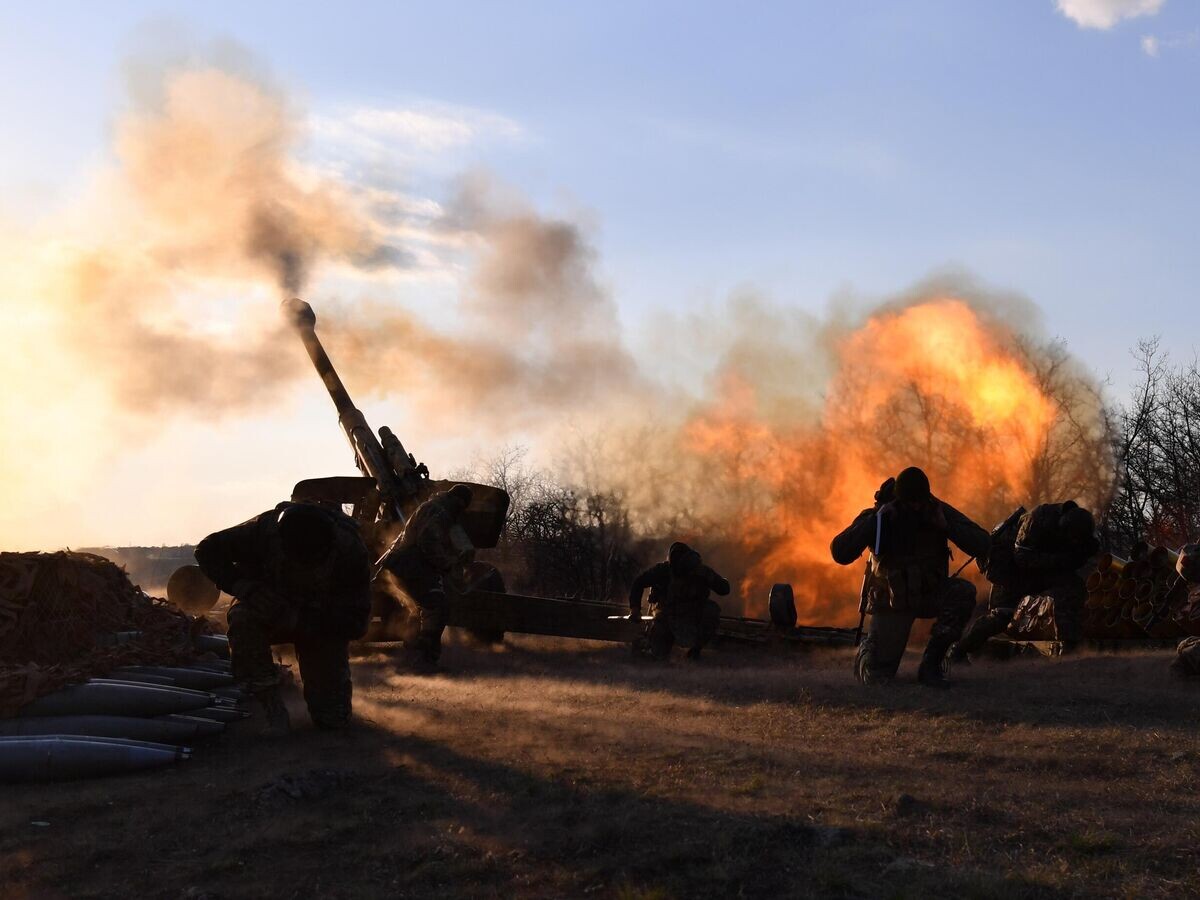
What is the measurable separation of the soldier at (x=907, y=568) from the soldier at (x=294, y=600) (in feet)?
15.8

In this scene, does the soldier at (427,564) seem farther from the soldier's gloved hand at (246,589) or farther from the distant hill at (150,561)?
the distant hill at (150,561)

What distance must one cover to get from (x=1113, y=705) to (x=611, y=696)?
4.58 m

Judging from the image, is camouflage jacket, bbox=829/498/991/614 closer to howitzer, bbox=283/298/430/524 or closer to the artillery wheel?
howitzer, bbox=283/298/430/524

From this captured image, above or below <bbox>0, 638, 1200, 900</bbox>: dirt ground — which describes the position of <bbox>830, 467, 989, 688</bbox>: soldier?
above

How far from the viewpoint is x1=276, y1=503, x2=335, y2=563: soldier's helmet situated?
10.2 m

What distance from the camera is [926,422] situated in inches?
1045

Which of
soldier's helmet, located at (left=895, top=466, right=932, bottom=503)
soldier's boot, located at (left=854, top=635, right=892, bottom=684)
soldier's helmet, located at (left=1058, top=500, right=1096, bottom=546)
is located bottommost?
soldier's boot, located at (left=854, top=635, right=892, bottom=684)

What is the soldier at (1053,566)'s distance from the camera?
14281 millimetres

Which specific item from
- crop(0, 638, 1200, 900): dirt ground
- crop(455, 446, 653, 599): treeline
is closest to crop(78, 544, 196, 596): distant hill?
crop(455, 446, 653, 599): treeline

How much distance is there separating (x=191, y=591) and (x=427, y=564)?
27.2ft

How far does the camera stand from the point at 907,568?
1234cm

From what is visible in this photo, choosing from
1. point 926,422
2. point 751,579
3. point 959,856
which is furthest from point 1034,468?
point 959,856

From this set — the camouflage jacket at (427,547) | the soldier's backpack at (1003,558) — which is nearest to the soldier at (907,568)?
the soldier's backpack at (1003,558)

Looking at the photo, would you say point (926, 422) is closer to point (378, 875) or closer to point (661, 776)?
point (661, 776)
